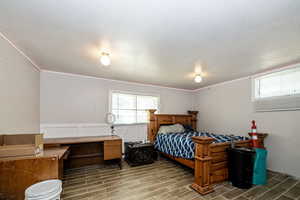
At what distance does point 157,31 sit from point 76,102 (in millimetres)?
2919

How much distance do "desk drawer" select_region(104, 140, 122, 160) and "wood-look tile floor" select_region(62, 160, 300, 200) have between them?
0.33 meters

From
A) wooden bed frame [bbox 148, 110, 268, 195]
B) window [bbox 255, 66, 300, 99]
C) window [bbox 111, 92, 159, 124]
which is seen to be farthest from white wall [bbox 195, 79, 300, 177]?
window [bbox 111, 92, 159, 124]

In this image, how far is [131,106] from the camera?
163 inches

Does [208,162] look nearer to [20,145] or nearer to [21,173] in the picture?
[21,173]

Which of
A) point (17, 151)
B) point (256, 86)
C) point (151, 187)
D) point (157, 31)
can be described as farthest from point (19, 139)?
point (256, 86)

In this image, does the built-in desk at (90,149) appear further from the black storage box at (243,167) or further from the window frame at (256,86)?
the window frame at (256,86)

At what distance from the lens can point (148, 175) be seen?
8.82 feet

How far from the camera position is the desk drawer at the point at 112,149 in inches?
113

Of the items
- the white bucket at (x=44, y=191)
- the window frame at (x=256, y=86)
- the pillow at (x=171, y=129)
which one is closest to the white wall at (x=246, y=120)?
the window frame at (x=256, y=86)

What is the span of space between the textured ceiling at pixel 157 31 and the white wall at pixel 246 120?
1131mm

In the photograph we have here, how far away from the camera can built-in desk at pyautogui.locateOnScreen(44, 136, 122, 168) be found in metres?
2.83

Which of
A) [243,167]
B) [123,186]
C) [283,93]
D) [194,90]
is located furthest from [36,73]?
[283,93]

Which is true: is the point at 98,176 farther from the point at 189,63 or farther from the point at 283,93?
the point at 283,93

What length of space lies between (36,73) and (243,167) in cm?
457
